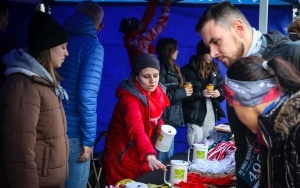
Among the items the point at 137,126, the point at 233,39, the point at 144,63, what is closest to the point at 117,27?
the point at 144,63

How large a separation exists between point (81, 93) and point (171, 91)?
1.61 m

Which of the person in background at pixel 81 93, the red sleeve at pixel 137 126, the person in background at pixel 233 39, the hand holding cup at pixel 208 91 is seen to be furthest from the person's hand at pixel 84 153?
the hand holding cup at pixel 208 91

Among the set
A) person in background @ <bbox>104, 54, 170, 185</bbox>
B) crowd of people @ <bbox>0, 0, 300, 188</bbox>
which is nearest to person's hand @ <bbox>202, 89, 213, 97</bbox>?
crowd of people @ <bbox>0, 0, 300, 188</bbox>

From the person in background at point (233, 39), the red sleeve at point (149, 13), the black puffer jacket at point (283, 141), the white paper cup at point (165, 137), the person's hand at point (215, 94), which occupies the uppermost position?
the red sleeve at point (149, 13)

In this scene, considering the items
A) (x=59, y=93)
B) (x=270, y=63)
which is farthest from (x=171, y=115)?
(x=270, y=63)

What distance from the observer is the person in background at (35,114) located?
2152 mm

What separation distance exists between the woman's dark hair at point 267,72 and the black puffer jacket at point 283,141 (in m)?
0.04

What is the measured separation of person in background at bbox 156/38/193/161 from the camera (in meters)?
4.19

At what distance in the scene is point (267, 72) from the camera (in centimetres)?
143

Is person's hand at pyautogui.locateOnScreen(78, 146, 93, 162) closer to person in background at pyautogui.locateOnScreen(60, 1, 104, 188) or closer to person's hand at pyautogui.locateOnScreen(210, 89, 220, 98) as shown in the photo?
person in background at pyautogui.locateOnScreen(60, 1, 104, 188)

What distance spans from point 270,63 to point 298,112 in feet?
0.59

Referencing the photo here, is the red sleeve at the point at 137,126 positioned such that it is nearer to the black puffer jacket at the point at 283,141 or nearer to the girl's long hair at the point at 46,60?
the girl's long hair at the point at 46,60

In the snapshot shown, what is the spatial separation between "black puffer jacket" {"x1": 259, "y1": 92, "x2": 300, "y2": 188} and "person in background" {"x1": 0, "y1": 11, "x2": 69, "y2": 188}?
1214 millimetres

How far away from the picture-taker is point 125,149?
2.85 metres
